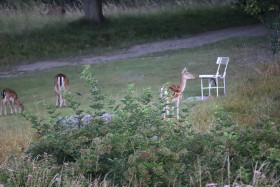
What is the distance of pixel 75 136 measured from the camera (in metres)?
7.75

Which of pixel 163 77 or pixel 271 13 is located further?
pixel 163 77

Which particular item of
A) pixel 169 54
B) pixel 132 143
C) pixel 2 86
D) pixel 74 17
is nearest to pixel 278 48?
pixel 169 54

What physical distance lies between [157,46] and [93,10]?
241 inches

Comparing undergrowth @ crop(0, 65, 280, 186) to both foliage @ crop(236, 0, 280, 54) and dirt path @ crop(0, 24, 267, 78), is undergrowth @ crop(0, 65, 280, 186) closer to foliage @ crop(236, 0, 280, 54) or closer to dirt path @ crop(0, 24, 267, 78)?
foliage @ crop(236, 0, 280, 54)

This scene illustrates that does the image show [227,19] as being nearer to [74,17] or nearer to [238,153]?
[74,17]

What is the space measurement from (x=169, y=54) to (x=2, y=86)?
849 cm

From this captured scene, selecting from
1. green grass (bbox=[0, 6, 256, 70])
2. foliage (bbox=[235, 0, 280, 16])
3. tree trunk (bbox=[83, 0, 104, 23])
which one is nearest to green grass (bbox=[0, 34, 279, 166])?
foliage (bbox=[235, 0, 280, 16])

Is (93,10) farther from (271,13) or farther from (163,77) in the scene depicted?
(271,13)

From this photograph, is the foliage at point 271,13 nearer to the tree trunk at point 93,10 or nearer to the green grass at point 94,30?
the green grass at point 94,30

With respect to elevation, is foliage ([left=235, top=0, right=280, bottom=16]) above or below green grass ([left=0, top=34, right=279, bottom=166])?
above

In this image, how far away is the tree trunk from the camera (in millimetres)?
30469

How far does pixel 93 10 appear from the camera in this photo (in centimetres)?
3073

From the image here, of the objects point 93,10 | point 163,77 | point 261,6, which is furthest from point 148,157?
point 93,10

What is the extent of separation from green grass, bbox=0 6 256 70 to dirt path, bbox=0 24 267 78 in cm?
109
